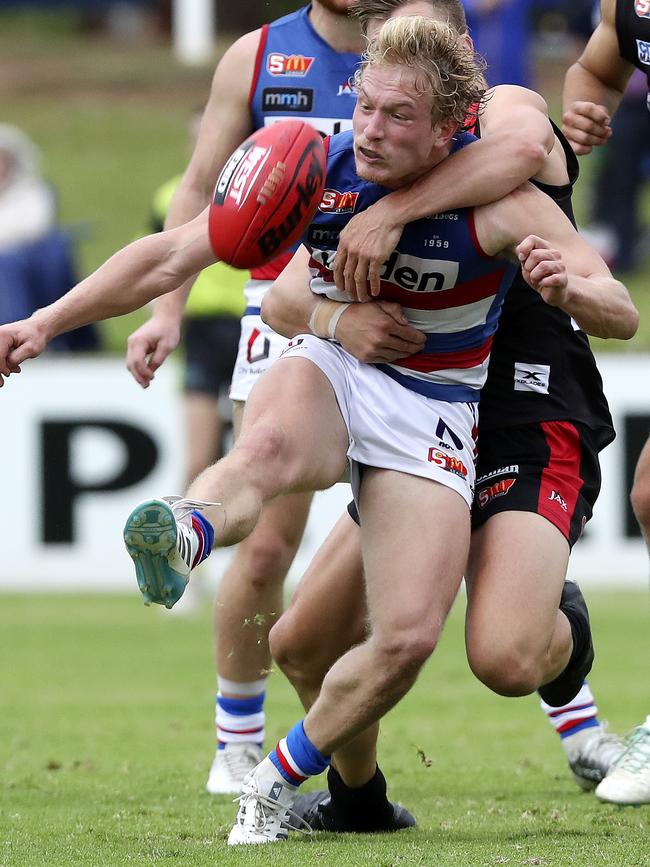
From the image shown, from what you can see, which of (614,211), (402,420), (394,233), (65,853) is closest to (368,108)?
(394,233)

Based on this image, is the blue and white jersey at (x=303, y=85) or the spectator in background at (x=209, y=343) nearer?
the blue and white jersey at (x=303, y=85)

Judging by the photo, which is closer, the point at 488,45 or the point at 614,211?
the point at 488,45

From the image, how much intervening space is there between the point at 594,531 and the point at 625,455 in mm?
571

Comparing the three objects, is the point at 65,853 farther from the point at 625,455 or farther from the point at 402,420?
the point at 625,455

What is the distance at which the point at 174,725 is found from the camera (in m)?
7.00

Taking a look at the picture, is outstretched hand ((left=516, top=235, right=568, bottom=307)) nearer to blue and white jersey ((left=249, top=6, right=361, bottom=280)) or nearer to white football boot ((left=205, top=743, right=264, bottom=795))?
blue and white jersey ((left=249, top=6, right=361, bottom=280))

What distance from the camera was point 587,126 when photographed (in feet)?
17.4

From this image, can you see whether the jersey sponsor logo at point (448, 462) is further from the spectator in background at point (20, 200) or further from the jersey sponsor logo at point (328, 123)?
the spectator in background at point (20, 200)

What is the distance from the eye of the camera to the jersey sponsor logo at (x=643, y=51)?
5.43 meters

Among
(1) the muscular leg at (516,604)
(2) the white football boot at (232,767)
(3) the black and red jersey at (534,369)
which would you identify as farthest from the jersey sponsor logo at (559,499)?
(2) the white football boot at (232,767)

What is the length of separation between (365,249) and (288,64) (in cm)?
160

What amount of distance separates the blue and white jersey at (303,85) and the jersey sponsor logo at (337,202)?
1.19 metres

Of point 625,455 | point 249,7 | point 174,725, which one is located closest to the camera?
point 174,725

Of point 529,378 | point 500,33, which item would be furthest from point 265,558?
point 500,33
